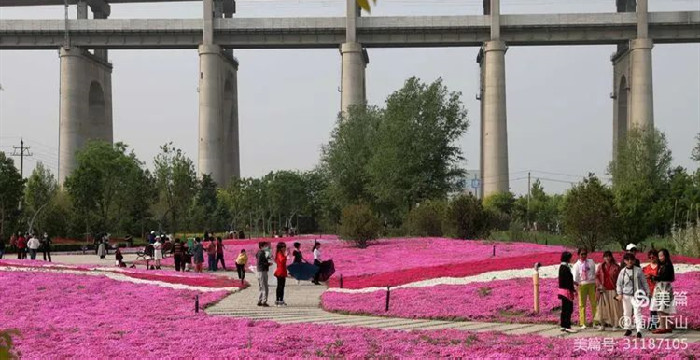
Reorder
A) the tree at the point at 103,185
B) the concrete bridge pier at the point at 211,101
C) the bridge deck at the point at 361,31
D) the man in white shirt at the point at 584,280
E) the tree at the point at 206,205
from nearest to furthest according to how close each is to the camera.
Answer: the man in white shirt at the point at 584,280 → the tree at the point at 103,185 → the tree at the point at 206,205 → the bridge deck at the point at 361,31 → the concrete bridge pier at the point at 211,101

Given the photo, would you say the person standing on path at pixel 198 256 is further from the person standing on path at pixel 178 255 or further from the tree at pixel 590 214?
the tree at pixel 590 214

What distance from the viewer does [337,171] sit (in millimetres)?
63406

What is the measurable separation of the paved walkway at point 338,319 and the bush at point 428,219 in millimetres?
27641

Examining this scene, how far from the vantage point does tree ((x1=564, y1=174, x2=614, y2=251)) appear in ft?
104

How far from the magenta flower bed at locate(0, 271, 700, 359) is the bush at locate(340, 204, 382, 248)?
23484 millimetres

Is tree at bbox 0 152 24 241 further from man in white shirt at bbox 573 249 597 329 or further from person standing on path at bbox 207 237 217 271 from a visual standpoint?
man in white shirt at bbox 573 249 597 329

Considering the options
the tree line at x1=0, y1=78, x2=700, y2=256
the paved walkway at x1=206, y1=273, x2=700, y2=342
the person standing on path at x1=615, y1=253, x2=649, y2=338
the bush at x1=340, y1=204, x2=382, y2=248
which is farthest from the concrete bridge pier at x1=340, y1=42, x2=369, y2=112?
the person standing on path at x1=615, y1=253, x2=649, y2=338

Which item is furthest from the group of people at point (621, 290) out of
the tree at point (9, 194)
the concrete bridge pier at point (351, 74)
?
the concrete bridge pier at point (351, 74)

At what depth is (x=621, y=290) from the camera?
14.4 m

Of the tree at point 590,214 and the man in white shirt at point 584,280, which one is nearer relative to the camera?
the man in white shirt at point 584,280

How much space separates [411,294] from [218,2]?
76.9 metres

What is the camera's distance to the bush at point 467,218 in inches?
1805

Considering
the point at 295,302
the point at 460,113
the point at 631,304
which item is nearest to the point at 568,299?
the point at 631,304

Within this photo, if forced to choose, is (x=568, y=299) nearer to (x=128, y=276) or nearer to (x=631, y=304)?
(x=631, y=304)
